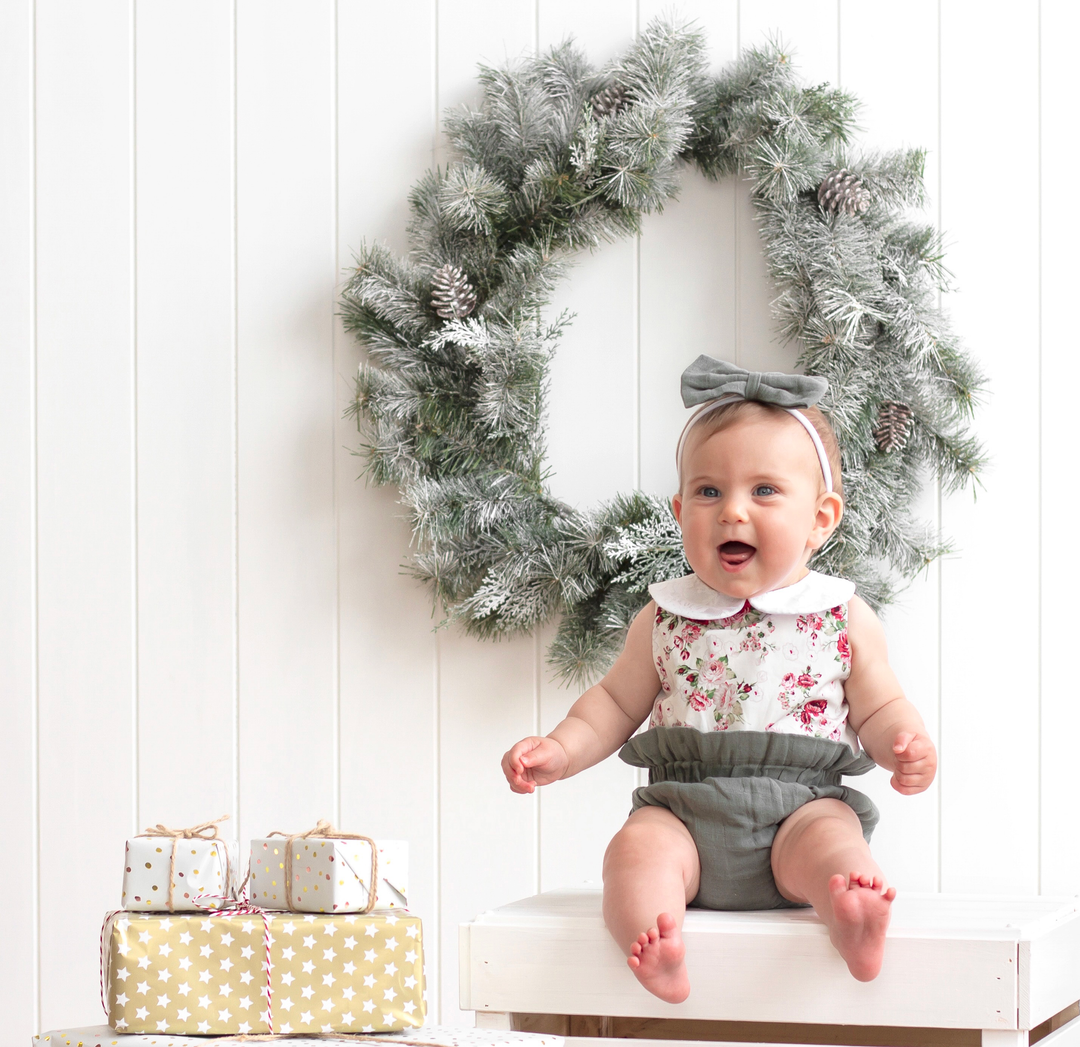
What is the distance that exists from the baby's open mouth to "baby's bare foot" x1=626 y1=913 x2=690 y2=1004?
0.32m

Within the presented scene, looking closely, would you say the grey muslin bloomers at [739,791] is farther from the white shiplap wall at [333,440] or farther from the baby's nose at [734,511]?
the white shiplap wall at [333,440]

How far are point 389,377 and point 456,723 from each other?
Result: 0.44 m

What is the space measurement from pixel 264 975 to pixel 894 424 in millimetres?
902

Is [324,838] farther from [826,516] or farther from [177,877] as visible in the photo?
[826,516]

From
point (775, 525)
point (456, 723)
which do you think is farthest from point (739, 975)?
point (456, 723)

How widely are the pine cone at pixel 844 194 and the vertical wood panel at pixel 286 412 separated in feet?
2.09

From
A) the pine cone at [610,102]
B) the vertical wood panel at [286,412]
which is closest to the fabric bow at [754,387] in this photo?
the pine cone at [610,102]

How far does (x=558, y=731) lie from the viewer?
108 centimetres

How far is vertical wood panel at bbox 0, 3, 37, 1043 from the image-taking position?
1.57 metres

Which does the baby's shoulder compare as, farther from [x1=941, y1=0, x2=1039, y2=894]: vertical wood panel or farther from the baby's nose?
[x1=941, y1=0, x2=1039, y2=894]: vertical wood panel

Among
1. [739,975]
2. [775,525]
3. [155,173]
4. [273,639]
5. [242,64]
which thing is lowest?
[739,975]

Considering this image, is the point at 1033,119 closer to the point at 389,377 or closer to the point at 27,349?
the point at 389,377

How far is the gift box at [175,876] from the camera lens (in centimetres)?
89

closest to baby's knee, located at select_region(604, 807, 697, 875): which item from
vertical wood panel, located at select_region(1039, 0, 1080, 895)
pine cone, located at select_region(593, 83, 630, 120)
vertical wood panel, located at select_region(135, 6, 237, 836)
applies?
vertical wood panel, located at select_region(1039, 0, 1080, 895)
